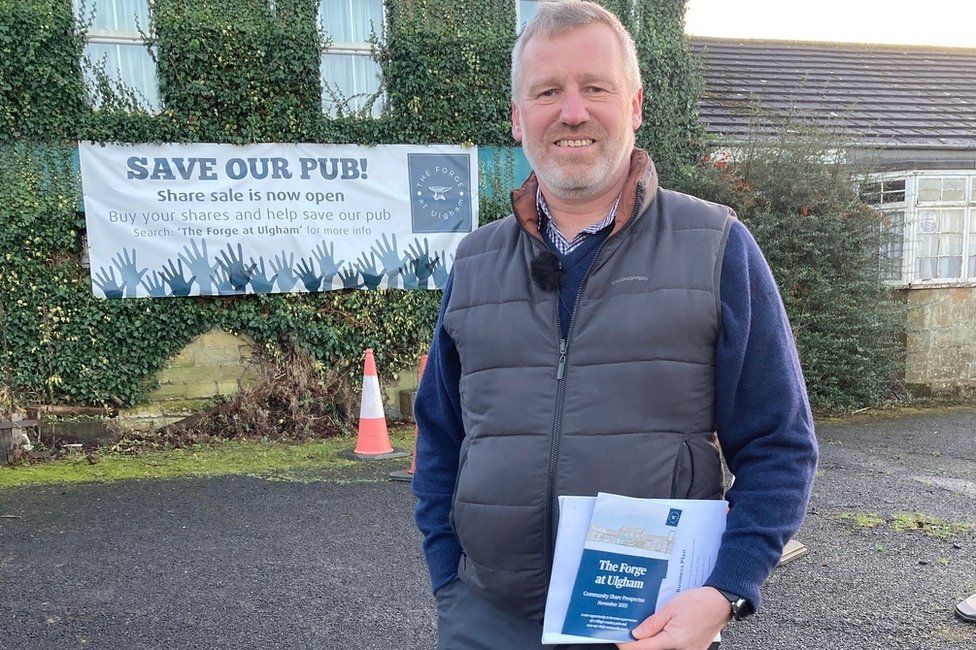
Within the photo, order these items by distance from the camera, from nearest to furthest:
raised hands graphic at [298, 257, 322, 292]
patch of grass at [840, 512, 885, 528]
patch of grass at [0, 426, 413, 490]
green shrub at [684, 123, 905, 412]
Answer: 1. patch of grass at [840, 512, 885, 528]
2. patch of grass at [0, 426, 413, 490]
3. raised hands graphic at [298, 257, 322, 292]
4. green shrub at [684, 123, 905, 412]

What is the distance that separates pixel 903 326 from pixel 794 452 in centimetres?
828

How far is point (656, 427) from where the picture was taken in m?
1.52

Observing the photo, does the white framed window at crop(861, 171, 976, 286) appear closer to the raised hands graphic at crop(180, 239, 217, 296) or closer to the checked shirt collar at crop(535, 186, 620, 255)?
the raised hands graphic at crop(180, 239, 217, 296)

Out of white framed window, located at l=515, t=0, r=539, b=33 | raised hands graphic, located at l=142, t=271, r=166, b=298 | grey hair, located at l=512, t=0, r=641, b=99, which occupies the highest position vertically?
white framed window, located at l=515, t=0, r=539, b=33

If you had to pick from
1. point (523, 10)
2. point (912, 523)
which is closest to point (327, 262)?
point (523, 10)

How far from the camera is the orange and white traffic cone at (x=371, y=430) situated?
675 cm

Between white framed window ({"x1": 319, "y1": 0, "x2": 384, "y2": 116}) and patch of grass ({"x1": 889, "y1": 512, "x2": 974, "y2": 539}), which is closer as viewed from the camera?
patch of grass ({"x1": 889, "y1": 512, "x2": 974, "y2": 539})

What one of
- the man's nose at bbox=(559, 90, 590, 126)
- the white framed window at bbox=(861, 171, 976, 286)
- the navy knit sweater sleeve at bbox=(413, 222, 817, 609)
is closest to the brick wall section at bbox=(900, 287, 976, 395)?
the white framed window at bbox=(861, 171, 976, 286)

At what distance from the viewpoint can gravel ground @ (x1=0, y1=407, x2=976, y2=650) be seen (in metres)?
3.48

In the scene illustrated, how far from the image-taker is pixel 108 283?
737 centimetres

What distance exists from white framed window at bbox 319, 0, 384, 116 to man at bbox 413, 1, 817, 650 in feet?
21.7

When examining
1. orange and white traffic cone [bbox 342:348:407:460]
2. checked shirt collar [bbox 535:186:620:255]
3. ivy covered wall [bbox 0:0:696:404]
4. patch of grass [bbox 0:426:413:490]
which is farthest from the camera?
ivy covered wall [bbox 0:0:696:404]

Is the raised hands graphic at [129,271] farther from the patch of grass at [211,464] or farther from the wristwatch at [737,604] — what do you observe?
the wristwatch at [737,604]

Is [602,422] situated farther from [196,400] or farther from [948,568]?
[196,400]
